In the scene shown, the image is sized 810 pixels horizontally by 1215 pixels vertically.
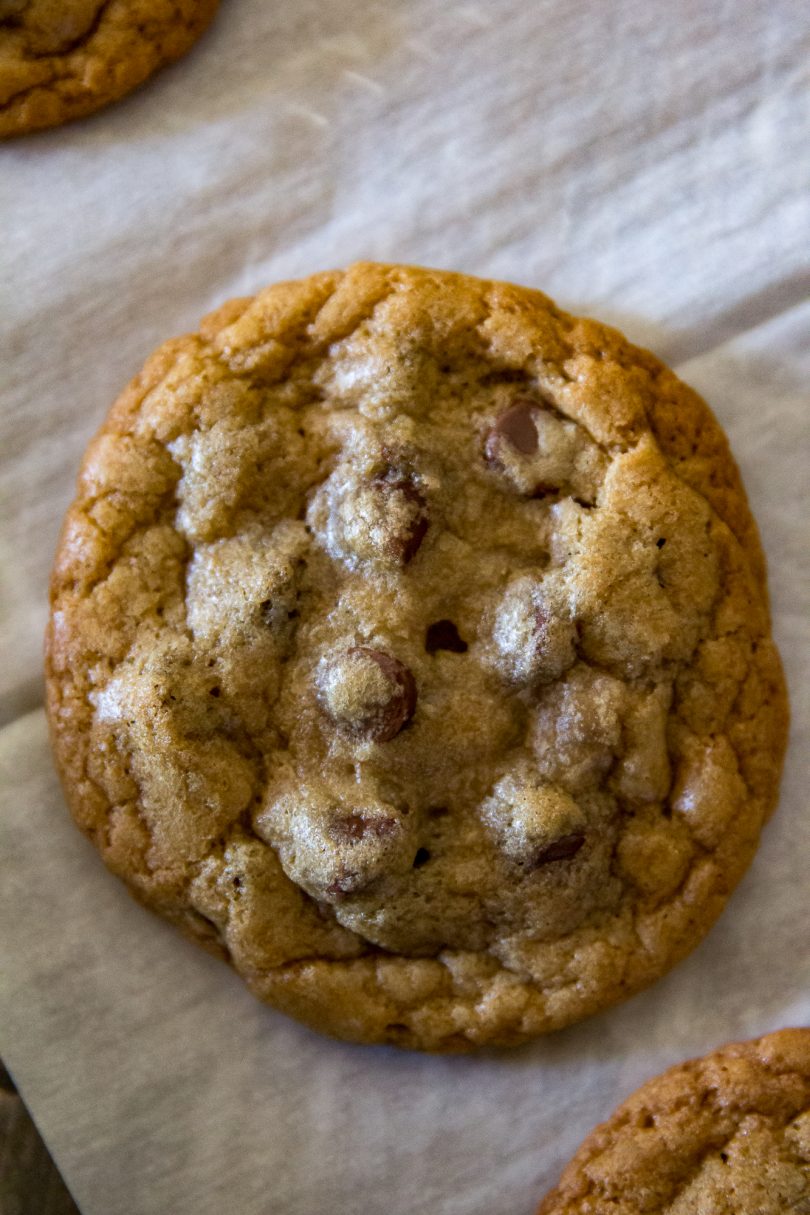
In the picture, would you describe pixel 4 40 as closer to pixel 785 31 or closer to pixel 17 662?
pixel 17 662

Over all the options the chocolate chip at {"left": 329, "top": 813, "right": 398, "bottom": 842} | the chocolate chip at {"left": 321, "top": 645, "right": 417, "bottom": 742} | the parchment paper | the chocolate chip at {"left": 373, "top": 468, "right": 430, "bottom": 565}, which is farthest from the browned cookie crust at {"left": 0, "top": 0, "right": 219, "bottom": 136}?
the chocolate chip at {"left": 329, "top": 813, "right": 398, "bottom": 842}

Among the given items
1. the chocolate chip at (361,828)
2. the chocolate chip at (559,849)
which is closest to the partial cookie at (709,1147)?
the chocolate chip at (559,849)

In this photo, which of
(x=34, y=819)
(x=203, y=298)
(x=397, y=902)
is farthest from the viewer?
(x=203, y=298)

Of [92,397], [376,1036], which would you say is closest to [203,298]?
[92,397]

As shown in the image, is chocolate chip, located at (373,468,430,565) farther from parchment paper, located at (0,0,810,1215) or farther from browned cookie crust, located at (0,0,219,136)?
browned cookie crust, located at (0,0,219,136)

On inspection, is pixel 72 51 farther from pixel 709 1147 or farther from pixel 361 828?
pixel 709 1147

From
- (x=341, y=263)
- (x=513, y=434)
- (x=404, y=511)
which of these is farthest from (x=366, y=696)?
(x=341, y=263)
